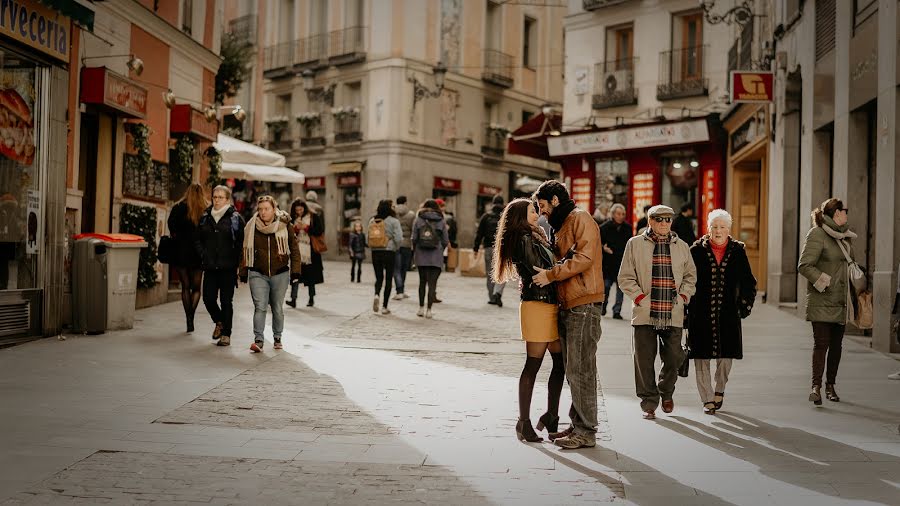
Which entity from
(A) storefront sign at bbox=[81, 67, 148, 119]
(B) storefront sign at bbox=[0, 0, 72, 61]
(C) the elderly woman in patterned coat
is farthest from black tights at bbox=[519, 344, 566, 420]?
(A) storefront sign at bbox=[81, 67, 148, 119]

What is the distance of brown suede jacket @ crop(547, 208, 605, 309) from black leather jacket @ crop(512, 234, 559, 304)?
7cm

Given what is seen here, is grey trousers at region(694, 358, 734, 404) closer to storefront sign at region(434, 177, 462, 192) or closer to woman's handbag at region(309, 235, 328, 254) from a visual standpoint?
woman's handbag at region(309, 235, 328, 254)

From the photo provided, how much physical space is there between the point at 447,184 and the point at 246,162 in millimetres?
19142

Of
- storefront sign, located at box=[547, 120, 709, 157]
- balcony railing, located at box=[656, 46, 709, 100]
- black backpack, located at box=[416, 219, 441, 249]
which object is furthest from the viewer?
balcony railing, located at box=[656, 46, 709, 100]

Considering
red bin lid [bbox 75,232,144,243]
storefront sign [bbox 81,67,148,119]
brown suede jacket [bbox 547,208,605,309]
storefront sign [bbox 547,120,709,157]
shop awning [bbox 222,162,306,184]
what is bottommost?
brown suede jacket [bbox 547,208,605,309]

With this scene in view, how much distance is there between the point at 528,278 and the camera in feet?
22.4

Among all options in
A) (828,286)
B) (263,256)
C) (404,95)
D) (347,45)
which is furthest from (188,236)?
(347,45)

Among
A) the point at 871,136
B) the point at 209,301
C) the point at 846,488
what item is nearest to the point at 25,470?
the point at 846,488

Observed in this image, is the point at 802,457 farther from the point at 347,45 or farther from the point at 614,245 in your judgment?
the point at 347,45

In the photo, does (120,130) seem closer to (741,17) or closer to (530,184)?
(741,17)

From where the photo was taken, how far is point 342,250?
39.0 metres

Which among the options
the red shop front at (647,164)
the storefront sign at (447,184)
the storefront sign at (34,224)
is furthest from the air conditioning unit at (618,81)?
the storefront sign at (34,224)

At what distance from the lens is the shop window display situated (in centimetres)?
1147

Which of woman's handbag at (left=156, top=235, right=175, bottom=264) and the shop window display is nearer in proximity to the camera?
the shop window display
